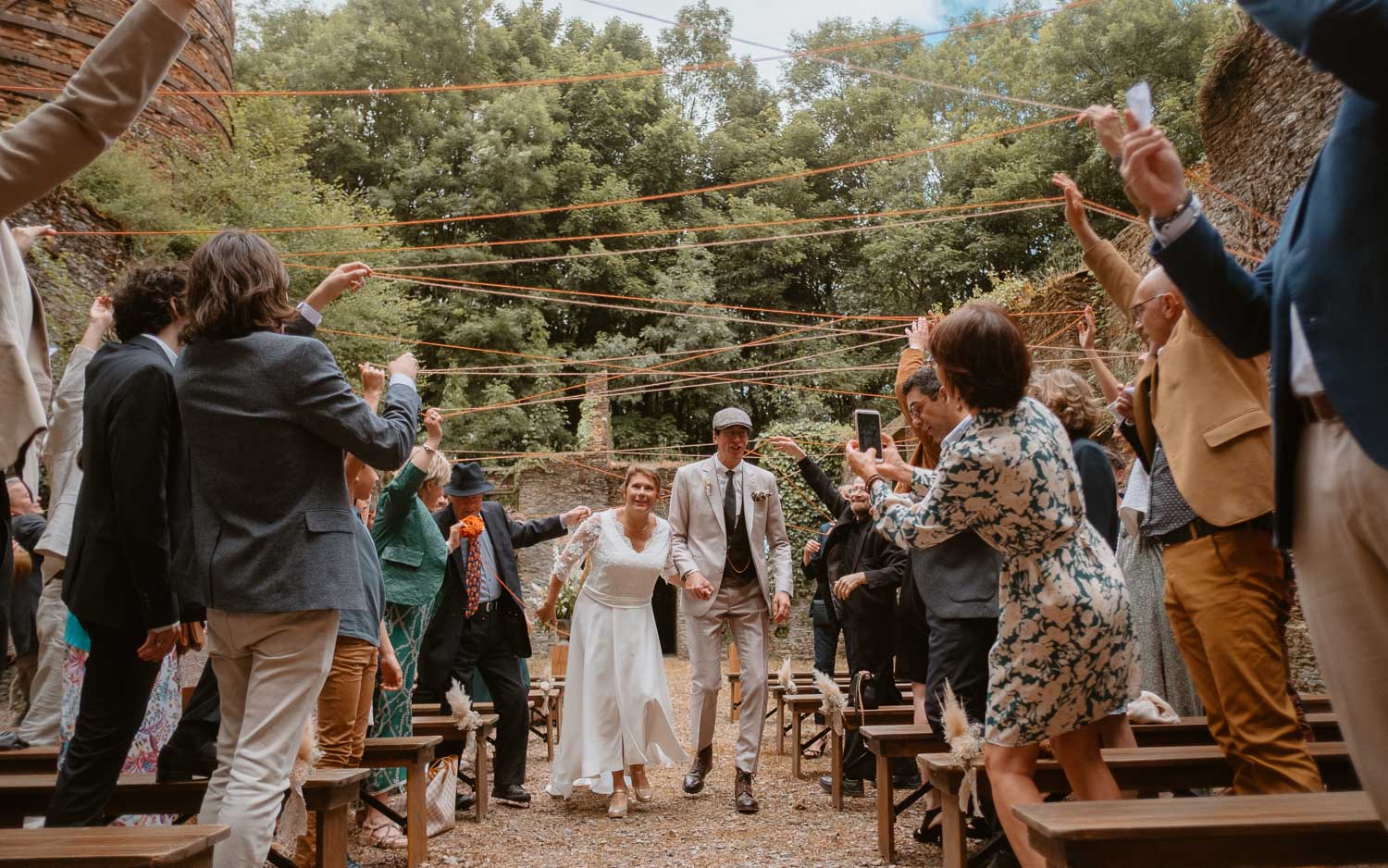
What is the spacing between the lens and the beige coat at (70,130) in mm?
1659

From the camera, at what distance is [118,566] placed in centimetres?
273

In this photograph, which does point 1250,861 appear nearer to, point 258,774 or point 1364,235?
point 1364,235

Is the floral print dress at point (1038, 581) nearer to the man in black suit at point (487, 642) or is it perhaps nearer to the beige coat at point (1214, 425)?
the beige coat at point (1214, 425)

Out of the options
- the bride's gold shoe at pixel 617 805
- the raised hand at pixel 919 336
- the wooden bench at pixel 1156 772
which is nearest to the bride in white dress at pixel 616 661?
the bride's gold shoe at pixel 617 805

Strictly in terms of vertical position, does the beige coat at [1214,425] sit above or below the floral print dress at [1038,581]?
above

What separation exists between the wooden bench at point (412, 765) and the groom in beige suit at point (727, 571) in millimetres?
1953

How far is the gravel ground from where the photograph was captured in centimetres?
421

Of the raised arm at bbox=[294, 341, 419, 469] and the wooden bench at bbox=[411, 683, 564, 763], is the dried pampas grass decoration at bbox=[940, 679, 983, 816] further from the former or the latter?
the wooden bench at bbox=[411, 683, 564, 763]

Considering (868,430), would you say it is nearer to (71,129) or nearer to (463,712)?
(463,712)

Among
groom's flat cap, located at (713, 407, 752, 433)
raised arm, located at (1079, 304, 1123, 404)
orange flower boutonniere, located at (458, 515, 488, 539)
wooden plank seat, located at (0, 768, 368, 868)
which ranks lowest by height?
wooden plank seat, located at (0, 768, 368, 868)

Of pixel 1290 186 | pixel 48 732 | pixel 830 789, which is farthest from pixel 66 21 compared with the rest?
pixel 1290 186

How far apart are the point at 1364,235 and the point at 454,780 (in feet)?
15.3

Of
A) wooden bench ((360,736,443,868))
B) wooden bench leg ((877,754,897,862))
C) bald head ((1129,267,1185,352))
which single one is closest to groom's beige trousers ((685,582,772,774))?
wooden bench leg ((877,754,897,862))

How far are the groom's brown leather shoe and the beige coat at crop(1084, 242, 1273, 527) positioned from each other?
3.71 m
